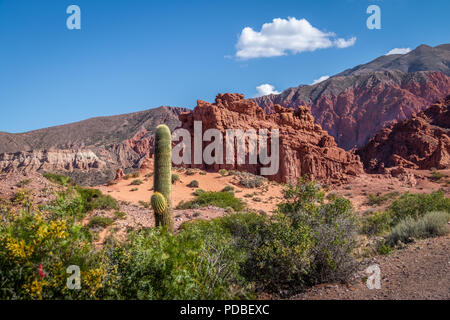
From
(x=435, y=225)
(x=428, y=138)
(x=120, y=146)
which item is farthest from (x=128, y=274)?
(x=120, y=146)

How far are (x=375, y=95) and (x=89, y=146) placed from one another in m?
73.6

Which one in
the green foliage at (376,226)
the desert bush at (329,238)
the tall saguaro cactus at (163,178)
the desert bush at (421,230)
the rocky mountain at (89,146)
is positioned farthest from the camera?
the rocky mountain at (89,146)

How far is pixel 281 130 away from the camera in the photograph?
27359 mm

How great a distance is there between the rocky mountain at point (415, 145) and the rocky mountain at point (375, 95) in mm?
26847

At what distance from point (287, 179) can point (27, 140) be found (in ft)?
233

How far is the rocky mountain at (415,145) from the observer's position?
102 ft

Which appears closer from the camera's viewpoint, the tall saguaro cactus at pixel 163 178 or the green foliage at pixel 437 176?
the tall saguaro cactus at pixel 163 178

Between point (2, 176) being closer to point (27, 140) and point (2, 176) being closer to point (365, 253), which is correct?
point (365, 253)

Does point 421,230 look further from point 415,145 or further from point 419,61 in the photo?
point 419,61

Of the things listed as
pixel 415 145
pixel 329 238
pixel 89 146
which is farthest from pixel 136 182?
pixel 89 146

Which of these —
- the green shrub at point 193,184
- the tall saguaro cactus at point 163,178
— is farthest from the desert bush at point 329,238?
the green shrub at point 193,184

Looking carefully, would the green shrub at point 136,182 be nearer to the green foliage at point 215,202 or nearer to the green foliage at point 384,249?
the green foliage at point 215,202

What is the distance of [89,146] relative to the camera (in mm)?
70438
